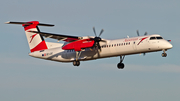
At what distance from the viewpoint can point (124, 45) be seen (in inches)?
1217

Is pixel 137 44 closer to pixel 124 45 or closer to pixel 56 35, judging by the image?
pixel 124 45

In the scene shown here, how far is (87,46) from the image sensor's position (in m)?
32.2

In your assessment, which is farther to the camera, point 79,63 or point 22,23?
point 22,23

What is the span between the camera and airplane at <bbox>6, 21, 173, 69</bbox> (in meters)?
30.0

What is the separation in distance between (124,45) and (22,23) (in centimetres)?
1311

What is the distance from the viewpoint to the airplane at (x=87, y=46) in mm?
30038

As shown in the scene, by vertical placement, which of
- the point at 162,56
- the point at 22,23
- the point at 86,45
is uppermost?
the point at 22,23

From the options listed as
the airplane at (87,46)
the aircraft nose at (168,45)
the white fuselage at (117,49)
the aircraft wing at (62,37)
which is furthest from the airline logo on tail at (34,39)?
the aircraft nose at (168,45)

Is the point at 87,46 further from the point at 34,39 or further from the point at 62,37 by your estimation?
the point at 34,39

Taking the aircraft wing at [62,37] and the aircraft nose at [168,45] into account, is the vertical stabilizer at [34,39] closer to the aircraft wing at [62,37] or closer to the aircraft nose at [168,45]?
the aircraft wing at [62,37]

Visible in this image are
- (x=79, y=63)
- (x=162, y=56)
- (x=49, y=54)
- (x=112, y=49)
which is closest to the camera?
(x=162, y=56)

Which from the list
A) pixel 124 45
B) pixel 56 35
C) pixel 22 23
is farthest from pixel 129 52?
pixel 22 23

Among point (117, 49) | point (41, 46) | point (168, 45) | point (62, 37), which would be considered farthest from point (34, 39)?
point (168, 45)

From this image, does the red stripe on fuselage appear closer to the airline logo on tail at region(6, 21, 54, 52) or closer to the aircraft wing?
the airline logo on tail at region(6, 21, 54, 52)
